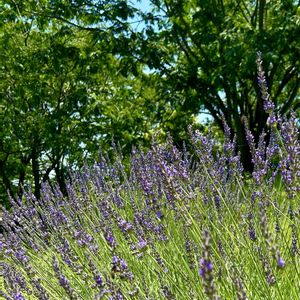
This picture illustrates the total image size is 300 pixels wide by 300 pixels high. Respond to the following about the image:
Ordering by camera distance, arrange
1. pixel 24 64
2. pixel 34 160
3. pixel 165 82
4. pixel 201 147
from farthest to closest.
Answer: pixel 34 160, pixel 24 64, pixel 165 82, pixel 201 147

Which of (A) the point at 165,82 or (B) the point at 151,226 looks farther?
(A) the point at 165,82

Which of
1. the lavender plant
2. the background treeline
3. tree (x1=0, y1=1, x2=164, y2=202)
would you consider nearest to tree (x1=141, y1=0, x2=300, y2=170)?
the background treeline

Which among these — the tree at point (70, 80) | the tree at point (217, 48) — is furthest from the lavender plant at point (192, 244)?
the tree at point (70, 80)

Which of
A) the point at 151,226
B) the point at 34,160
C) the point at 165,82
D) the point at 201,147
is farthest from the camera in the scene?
the point at 34,160

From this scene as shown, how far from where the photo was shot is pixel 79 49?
1046 centimetres

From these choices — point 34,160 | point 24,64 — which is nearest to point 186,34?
point 24,64

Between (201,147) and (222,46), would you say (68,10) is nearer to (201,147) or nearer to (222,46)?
(222,46)

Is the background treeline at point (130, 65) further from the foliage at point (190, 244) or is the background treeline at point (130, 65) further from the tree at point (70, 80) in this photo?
the foliage at point (190, 244)

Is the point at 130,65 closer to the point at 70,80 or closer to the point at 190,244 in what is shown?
the point at 70,80

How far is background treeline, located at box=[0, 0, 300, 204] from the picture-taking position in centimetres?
920

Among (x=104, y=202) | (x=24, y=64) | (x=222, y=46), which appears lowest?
(x=104, y=202)

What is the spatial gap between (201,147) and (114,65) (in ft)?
29.0

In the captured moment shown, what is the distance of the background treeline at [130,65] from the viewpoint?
30.2 ft

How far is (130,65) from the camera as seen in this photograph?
9.70 m
